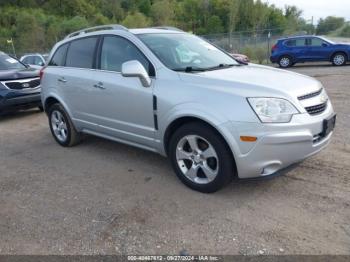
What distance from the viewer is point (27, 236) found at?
3.32 meters

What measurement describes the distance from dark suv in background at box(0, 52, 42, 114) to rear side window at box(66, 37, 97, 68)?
3.19 meters

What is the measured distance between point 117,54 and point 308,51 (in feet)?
50.3

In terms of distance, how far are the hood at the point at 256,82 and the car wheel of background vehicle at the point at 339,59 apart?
14670 millimetres

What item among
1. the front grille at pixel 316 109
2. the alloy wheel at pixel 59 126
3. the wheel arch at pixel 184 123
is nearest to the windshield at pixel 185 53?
the wheel arch at pixel 184 123

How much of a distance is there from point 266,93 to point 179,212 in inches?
55.7

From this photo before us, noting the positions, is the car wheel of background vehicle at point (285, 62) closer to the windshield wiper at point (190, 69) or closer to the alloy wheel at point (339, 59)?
the alloy wheel at point (339, 59)

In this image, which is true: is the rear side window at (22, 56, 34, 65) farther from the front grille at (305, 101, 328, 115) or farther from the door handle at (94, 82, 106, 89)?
the front grille at (305, 101, 328, 115)

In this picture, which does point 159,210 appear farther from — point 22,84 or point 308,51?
point 308,51

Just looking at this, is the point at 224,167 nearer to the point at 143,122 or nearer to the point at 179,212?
the point at 179,212

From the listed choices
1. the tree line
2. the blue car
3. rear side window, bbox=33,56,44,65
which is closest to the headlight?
rear side window, bbox=33,56,44,65

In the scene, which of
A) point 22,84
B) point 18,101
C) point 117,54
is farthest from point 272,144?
point 22,84

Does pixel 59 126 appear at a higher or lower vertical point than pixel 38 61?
lower

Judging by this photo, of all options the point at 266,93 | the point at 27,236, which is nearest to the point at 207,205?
the point at 266,93

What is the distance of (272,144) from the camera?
3387mm
